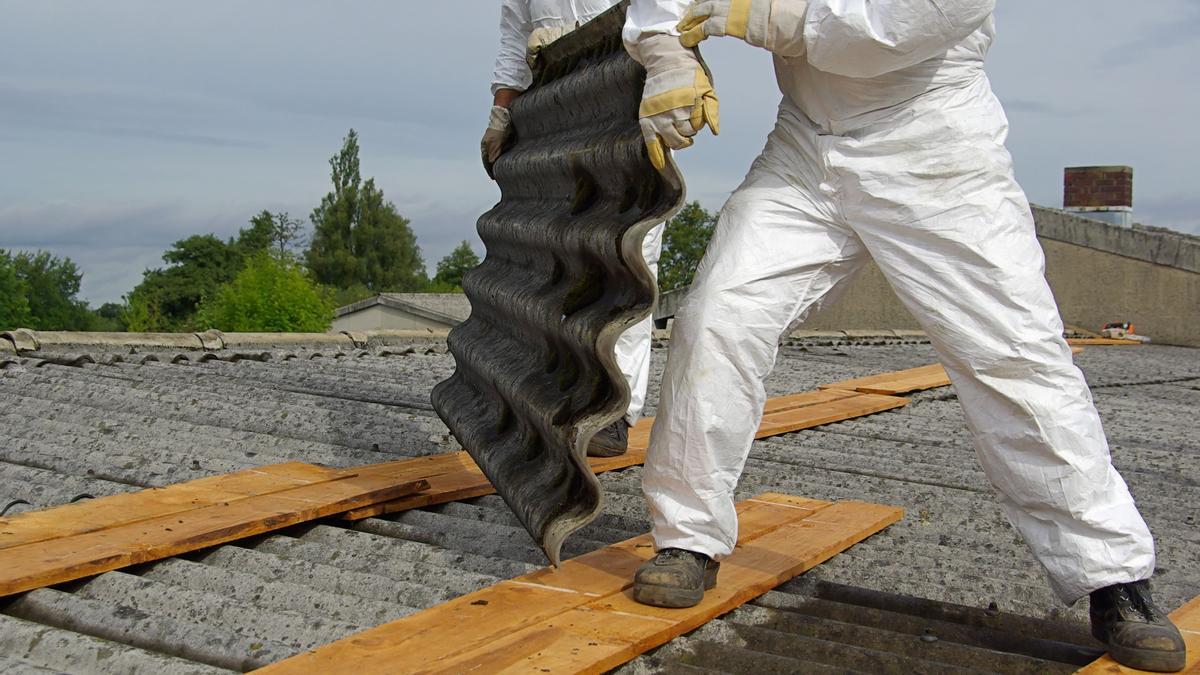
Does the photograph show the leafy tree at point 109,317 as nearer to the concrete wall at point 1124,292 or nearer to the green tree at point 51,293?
the green tree at point 51,293

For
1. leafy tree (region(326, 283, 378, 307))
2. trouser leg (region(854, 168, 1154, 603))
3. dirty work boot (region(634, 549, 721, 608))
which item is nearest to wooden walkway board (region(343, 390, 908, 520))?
dirty work boot (region(634, 549, 721, 608))

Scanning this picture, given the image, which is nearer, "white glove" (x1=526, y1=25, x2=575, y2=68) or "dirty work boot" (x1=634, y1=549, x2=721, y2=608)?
"dirty work boot" (x1=634, y1=549, x2=721, y2=608)

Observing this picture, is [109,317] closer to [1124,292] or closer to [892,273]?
[1124,292]

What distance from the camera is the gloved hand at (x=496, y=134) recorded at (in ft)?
12.1

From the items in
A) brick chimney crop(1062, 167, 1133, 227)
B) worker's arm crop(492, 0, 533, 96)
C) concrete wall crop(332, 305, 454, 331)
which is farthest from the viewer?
concrete wall crop(332, 305, 454, 331)

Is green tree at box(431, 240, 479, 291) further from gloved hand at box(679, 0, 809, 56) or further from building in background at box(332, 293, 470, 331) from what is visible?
gloved hand at box(679, 0, 809, 56)

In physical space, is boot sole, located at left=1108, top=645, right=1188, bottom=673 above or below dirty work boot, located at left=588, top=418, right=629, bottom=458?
below

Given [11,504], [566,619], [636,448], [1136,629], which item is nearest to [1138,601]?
[1136,629]

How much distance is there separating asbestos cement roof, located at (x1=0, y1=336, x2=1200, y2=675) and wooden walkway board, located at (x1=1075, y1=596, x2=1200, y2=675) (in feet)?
0.20

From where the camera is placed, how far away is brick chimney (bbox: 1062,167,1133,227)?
52.3 ft

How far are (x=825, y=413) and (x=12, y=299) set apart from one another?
50.7 metres

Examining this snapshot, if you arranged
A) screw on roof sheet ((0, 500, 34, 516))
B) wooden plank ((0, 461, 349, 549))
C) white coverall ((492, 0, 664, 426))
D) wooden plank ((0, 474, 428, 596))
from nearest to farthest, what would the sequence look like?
wooden plank ((0, 474, 428, 596)) → wooden plank ((0, 461, 349, 549)) → screw on roof sheet ((0, 500, 34, 516)) → white coverall ((492, 0, 664, 426))

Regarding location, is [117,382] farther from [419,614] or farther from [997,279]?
[997,279]

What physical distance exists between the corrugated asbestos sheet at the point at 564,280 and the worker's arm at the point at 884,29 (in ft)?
1.26
